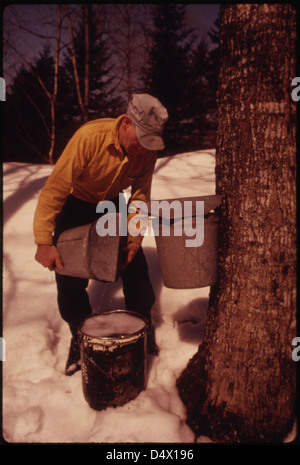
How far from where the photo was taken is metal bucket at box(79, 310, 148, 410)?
2.12 metres

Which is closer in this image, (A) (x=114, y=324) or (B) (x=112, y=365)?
(B) (x=112, y=365)

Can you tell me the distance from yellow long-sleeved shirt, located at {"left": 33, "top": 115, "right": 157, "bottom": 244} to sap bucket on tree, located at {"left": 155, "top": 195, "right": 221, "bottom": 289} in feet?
1.95

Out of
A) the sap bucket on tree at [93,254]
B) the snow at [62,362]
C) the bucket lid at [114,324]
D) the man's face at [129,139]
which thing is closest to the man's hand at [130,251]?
the sap bucket on tree at [93,254]

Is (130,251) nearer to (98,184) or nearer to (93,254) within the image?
(93,254)

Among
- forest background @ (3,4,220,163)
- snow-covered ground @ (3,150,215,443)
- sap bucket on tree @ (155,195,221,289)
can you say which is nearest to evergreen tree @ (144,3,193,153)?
forest background @ (3,4,220,163)

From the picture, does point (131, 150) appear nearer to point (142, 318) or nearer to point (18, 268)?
point (142, 318)

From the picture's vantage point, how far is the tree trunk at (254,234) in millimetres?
1710

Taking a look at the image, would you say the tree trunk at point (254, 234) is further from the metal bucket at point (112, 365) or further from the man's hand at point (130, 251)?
the man's hand at point (130, 251)

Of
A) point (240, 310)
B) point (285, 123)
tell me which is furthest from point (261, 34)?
point (240, 310)

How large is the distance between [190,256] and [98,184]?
921 mm

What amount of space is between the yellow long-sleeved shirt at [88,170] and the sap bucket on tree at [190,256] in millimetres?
595

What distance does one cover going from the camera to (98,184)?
2.39 m

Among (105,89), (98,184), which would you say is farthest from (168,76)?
(98,184)

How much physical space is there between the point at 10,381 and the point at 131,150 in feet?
6.17
